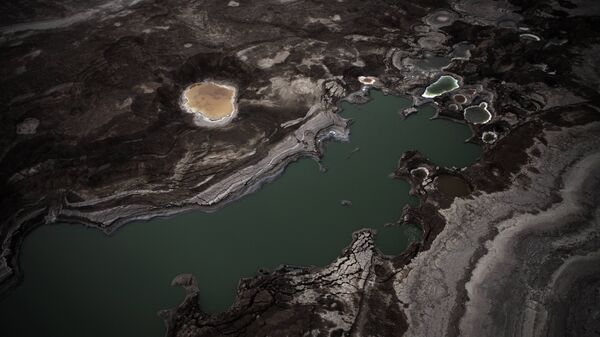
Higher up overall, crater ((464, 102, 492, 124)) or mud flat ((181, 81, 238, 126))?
crater ((464, 102, 492, 124))

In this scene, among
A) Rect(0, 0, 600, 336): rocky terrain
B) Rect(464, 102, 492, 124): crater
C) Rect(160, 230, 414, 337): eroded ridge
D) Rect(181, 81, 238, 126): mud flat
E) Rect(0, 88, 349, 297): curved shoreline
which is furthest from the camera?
Rect(181, 81, 238, 126): mud flat

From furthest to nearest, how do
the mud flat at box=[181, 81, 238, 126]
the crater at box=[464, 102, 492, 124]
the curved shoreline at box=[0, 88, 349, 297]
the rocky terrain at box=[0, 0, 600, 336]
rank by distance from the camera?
the mud flat at box=[181, 81, 238, 126]
the crater at box=[464, 102, 492, 124]
the curved shoreline at box=[0, 88, 349, 297]
the rocky terrain at box=[0, 0, 600, 336]

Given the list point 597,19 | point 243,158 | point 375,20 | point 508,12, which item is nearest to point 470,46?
point 508,12

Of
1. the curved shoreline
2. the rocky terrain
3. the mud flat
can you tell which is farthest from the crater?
the mud flat

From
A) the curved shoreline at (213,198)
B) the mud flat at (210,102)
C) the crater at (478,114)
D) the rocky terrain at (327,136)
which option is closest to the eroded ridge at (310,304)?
the rocky terrain at (327,136)

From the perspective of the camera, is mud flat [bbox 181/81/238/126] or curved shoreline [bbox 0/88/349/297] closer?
curved shoreline [bbox 0/88/349/297]

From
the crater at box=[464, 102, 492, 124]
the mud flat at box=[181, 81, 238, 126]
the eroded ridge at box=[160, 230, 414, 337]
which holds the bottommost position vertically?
the eroded ridge at box=[160, 230, 414, 337]

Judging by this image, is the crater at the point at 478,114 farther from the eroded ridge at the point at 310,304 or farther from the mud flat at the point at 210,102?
the mud flat at the point at 210,102

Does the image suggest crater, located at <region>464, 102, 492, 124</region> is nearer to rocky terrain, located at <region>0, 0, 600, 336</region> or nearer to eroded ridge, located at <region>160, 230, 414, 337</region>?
rocky terrain, located at <region>0, 0, 600, 336</region>

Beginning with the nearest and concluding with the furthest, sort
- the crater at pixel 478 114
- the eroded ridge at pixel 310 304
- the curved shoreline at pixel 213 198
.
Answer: the eroded ridge at pixel 310 304
the curved shoreline at pixel 213 198
the crater at pixel 478 114
